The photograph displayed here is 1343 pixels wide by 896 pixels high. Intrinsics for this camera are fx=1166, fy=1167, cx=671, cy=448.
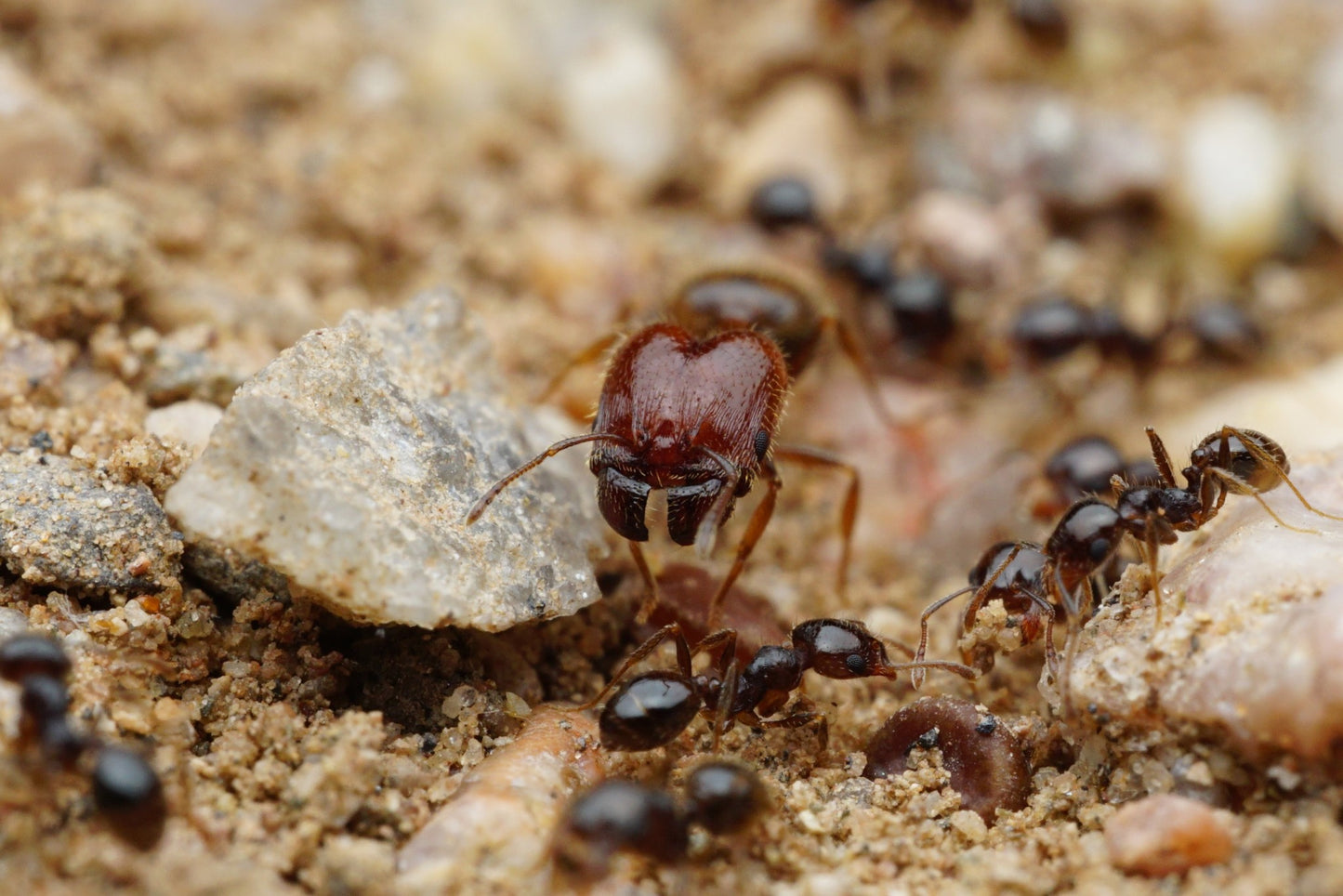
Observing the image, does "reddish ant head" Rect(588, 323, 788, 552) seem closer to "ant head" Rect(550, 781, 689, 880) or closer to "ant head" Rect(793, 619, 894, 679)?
"ant head" Rect(793, 619, 894, 679)

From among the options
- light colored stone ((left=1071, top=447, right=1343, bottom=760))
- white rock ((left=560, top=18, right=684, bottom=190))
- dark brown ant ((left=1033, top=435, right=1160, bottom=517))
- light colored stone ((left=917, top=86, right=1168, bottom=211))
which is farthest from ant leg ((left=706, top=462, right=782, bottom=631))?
light colored stone ((left=917, top=86, right=1168, bottom=211))

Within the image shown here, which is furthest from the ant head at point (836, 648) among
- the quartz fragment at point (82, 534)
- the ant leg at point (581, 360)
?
the quartz fragment at point (82, 534)

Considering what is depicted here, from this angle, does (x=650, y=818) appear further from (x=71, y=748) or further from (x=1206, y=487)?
(x=1206, y=487)

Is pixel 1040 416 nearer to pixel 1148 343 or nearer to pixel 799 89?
pixel 1148 343

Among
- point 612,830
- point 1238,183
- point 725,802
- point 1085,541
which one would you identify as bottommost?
point 612,830

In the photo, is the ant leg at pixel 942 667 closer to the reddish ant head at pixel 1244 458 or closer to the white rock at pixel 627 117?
the reddish ant head at pixel 1244 458

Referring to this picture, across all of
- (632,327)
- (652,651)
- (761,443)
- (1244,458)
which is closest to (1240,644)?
(1244,458)
